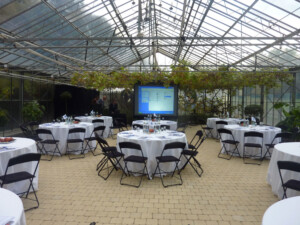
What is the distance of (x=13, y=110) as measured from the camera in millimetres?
9336

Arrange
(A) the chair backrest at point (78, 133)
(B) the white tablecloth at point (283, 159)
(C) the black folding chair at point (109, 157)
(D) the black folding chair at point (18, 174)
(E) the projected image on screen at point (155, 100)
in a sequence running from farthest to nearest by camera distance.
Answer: (E) the projected image on screen at point (155, 100)
(A) the chair backrest at point (78, 133)
(C) the black folding chair at point (109, 157)
(B) the white tablecloth at point (283, 159)
(D) the black folding chair at point (18, 174)

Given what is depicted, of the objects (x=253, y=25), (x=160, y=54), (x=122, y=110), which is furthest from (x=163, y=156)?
(x=160, y=54)

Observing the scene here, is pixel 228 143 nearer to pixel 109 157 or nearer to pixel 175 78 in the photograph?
pixel 109 157

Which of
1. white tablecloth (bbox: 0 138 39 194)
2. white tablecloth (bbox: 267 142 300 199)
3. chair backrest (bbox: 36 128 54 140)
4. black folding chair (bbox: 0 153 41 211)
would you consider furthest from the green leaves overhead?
black folding chair (bbox: 0 153 41 211)

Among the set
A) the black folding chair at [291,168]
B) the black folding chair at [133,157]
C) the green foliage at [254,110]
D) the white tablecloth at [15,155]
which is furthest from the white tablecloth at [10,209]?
the green foliage at [254,110]

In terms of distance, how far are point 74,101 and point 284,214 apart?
14814mm

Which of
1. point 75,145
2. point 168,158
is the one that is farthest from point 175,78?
point 168,158

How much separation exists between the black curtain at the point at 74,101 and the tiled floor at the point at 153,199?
9119 mm

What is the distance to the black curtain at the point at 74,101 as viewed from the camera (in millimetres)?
A: 13930

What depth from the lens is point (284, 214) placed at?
175 centimetres

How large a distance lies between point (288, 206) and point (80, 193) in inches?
125

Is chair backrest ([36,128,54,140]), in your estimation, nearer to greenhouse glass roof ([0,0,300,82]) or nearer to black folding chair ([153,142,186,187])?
greenhouse glass roof ([0,0,300,82])

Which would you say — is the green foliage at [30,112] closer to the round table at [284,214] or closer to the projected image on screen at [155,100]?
the projected image on screen at [155,100]

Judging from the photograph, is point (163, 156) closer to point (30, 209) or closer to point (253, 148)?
point (30, 209)
